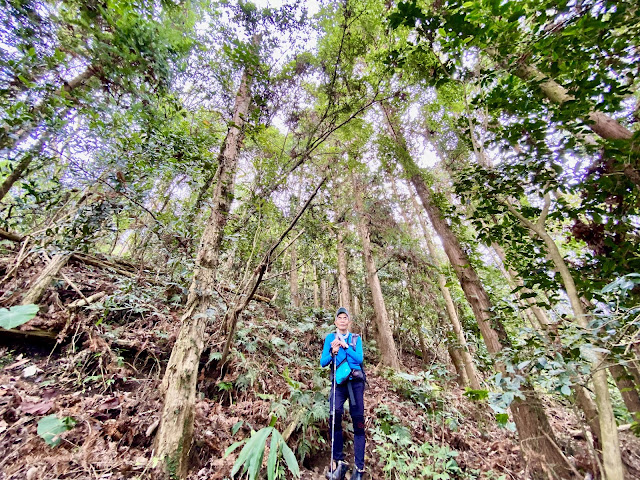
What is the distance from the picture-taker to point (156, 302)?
15.7 feet

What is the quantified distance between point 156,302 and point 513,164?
20.1 ft

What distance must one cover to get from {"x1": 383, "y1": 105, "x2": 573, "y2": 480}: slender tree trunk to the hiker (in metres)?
1.71

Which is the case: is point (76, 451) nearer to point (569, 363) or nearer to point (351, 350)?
point (351, 350)

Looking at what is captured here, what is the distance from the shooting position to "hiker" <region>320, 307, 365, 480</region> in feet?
10.2

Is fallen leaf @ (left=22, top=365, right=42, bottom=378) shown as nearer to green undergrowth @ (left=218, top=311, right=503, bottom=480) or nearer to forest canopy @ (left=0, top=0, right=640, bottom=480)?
forest canopy @ (left=0, top=0, right=640, bottom=480)

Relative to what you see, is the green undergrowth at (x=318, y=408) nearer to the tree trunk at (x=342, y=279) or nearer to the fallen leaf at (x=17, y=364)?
the tree trunk at (x=342, y=279)

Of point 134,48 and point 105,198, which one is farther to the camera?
point 134,48

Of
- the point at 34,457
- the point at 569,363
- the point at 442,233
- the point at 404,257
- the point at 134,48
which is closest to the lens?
the point at 569,363

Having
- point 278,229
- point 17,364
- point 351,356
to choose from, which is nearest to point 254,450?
point 351,356

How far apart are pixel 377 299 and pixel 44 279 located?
7.20m

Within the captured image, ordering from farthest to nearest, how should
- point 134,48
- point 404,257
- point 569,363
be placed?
point 404,257
point 134,48
point 569,363

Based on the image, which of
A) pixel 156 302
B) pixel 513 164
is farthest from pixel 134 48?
pixel 513 164

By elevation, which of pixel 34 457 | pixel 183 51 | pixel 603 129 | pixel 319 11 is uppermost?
pixel 319 11

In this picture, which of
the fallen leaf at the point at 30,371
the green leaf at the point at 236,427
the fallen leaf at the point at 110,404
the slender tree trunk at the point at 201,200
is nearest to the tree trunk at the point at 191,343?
the green leaf at the point at 236,427
